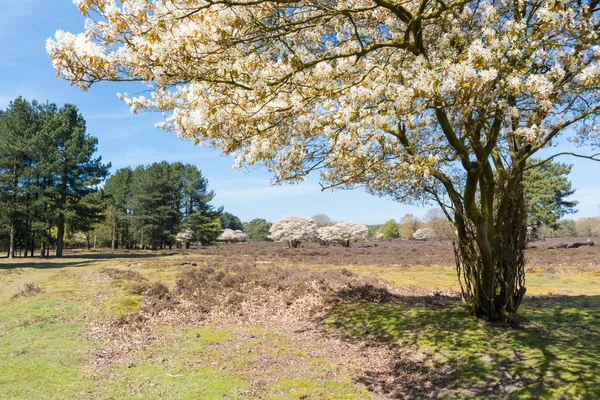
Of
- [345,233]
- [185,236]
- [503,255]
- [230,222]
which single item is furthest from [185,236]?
[230,222]

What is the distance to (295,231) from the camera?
55.8 metres

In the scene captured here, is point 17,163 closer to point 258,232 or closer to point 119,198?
point 119,198

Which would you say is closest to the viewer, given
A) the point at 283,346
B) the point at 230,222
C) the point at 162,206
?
the point at 283,346

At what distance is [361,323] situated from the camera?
969cm

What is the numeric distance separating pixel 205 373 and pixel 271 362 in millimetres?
1288

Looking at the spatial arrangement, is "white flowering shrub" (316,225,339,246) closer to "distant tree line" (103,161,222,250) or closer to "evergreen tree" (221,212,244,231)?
"distant tree line" (103,161,222,250)

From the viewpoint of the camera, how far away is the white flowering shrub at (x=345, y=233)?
57156 mm

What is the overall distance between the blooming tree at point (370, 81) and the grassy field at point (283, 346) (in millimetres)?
1849

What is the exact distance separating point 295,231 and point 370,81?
49.5 meters

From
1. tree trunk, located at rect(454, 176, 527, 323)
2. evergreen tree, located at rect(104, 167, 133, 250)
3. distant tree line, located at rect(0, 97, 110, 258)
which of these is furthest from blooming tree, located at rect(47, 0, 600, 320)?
evergreen tree, located at rect(104, 167, 133, 250)

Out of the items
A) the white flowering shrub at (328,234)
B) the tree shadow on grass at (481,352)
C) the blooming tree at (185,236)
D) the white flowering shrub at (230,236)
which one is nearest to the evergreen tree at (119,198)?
the blooming tree at (185,236)

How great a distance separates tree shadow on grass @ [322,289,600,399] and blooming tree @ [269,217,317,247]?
45428 millimetres

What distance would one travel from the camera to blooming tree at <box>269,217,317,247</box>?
5578cm

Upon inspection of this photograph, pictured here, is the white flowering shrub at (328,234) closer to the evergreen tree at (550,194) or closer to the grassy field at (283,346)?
the evergreen tree at (550,194)
